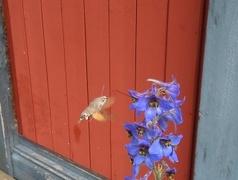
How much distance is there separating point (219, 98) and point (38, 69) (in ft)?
4.54

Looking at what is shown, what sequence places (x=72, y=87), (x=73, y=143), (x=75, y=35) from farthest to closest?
(x=73, y=143), (x=72, y=87), (x=75, y=35)

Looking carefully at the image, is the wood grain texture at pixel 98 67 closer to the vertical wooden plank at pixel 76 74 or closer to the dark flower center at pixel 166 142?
the vertical wooden plank at pixel 76 74

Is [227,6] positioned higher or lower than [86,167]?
higher

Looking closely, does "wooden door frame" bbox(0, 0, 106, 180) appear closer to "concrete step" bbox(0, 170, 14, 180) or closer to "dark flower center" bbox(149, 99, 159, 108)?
"concrete step" bbox(0, 170, 14, 180)

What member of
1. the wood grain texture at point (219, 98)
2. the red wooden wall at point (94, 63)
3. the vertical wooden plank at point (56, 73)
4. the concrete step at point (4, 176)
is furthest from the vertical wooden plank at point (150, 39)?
the concrete step at point (4, 176)

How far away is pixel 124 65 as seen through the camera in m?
2.20

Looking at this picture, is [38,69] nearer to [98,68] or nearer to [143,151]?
[98,68]

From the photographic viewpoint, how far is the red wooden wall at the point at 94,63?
6.41 ft

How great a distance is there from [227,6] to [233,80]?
0.93 ft

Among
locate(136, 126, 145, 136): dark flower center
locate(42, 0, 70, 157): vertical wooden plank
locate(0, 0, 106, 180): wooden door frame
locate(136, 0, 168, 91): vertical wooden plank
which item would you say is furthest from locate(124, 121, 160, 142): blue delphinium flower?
locate(0, 0, 106, 180): wooden door frame

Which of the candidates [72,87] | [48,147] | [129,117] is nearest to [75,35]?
[72,87]

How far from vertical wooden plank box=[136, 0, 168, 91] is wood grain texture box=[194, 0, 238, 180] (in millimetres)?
341

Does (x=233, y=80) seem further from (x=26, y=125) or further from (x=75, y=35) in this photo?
(x=26, y=125)

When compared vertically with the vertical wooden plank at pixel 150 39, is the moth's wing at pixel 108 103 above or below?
below
